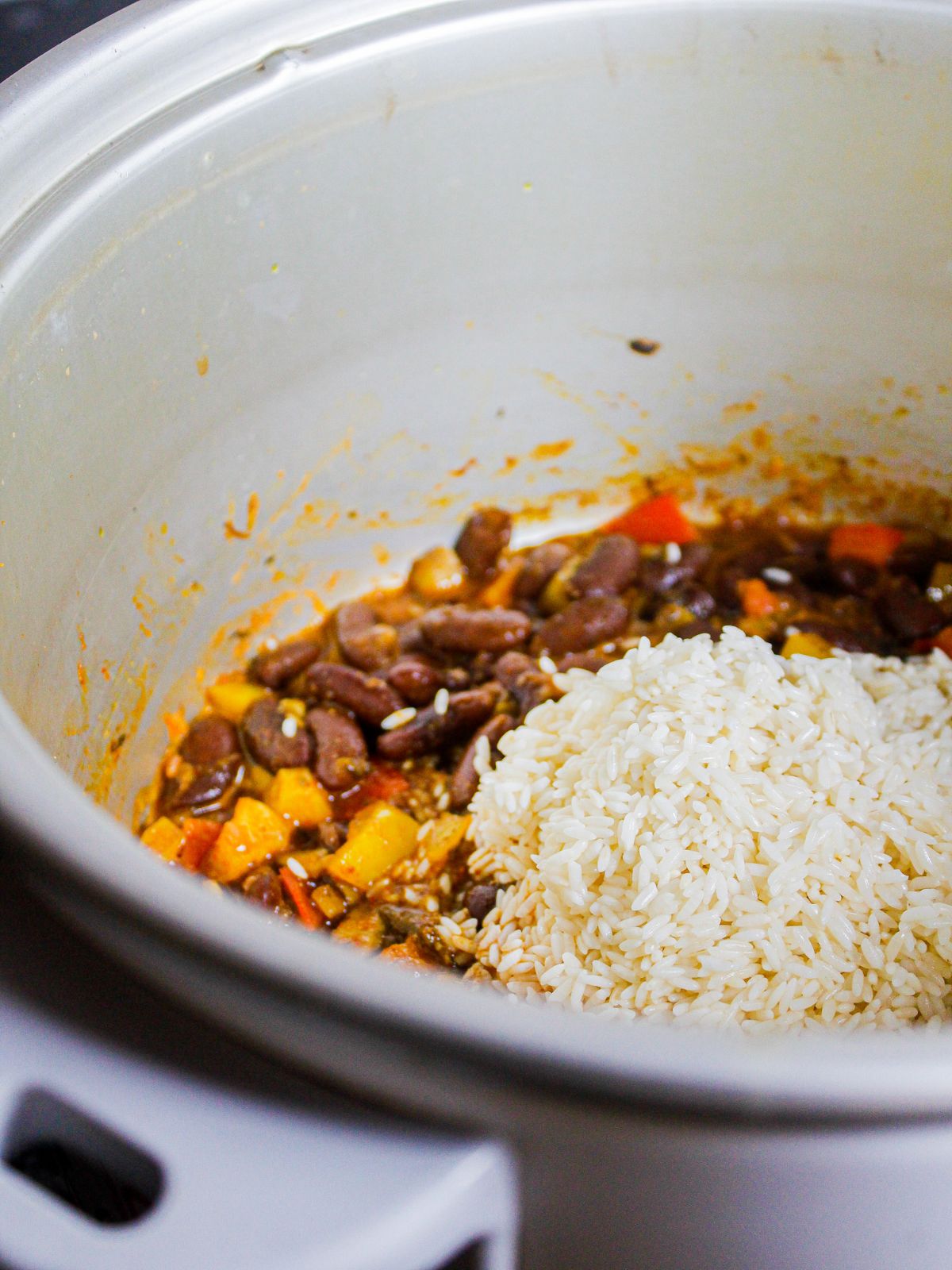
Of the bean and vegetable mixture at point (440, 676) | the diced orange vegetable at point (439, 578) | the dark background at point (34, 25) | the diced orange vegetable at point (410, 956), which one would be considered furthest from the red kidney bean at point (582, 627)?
the dark background at point (34, 25)

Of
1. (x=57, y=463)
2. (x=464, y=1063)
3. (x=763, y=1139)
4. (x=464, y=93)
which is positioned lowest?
(x=763, y=1139)

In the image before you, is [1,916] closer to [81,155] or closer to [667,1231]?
[667,1231]

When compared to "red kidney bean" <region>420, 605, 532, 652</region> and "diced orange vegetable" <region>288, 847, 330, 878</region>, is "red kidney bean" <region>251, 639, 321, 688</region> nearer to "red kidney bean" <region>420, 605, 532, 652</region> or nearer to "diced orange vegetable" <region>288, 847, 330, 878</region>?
"red kidney bean" <region>420, 605, 532, 652</region>

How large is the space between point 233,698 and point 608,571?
644mm

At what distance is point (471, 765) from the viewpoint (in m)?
1.70

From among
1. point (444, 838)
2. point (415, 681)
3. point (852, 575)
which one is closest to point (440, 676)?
point (415, 681)

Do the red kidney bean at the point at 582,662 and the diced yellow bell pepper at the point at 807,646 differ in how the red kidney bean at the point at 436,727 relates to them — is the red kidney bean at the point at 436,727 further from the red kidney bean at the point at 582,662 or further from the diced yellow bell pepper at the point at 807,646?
the diced yellow bell pepper at the point at 807,646

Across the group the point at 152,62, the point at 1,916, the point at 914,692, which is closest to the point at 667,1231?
the point at 1,916

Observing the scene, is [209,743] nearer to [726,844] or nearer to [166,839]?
[166,839]

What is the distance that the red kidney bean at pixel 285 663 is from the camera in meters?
1.88

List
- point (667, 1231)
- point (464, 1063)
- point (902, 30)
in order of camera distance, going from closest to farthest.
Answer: point (464, 1063) → point (667, 1231) → point (902, 30)

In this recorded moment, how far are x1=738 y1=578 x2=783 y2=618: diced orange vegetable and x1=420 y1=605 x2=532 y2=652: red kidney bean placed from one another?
15.0 inches

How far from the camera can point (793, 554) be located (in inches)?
83.4

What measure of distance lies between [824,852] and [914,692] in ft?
1.37
